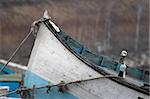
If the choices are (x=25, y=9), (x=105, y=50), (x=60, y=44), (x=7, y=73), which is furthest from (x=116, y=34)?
(x=60, y=44)

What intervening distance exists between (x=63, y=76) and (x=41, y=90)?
0.53 m

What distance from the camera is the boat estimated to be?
6605mm

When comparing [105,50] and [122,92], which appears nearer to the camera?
[122,92]

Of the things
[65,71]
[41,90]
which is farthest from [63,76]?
[41,90]

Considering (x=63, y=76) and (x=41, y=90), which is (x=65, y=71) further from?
(x=41, y=90)

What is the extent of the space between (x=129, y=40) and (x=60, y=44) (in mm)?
13673

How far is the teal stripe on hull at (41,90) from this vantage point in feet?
22.7

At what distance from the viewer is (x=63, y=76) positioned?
696cm

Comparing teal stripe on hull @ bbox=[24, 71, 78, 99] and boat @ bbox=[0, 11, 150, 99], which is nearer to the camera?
boat @ bbox=[0, 11, 150, 99]

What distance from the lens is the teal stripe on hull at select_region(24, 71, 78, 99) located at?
6.93 m

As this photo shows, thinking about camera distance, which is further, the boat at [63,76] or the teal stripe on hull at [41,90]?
the teal stripe on hull at [41,90]

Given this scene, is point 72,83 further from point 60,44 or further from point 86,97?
point 60,44

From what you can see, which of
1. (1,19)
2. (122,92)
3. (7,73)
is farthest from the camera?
(1,19)

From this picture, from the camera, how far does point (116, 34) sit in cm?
2089
